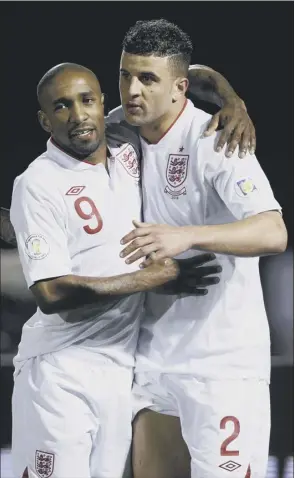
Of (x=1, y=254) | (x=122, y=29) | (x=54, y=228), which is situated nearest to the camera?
(x=54, y=228)

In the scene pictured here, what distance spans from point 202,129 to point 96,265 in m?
0.31

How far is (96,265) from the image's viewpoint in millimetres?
1893

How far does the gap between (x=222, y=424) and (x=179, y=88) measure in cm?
61

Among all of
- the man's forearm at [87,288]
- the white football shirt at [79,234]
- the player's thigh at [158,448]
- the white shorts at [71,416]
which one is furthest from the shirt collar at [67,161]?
the player's thigh at [158,448]

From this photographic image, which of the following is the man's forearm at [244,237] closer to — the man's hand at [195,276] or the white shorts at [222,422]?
the man's hand at [195,276]

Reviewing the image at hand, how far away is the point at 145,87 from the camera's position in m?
1.89

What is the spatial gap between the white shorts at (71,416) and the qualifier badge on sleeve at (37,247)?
0.19 m

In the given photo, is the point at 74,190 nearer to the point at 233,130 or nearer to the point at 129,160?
the point at 129,160

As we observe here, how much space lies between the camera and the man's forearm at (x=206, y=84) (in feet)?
6.67

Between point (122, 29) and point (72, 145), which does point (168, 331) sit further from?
point (122, 29)

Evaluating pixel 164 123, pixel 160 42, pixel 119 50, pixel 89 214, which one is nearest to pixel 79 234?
pixel 89 214

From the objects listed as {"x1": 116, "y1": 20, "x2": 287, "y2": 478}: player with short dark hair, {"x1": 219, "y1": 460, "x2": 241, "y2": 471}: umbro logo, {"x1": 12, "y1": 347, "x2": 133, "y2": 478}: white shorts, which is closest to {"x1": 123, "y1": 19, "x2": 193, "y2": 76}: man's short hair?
{"x1": 116, "y1": 20, "x2": 287, "y2": 478}: player with short dark hair

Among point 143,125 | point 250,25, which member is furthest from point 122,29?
point 143,125

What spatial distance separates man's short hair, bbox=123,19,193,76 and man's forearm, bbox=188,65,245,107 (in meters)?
0.11
